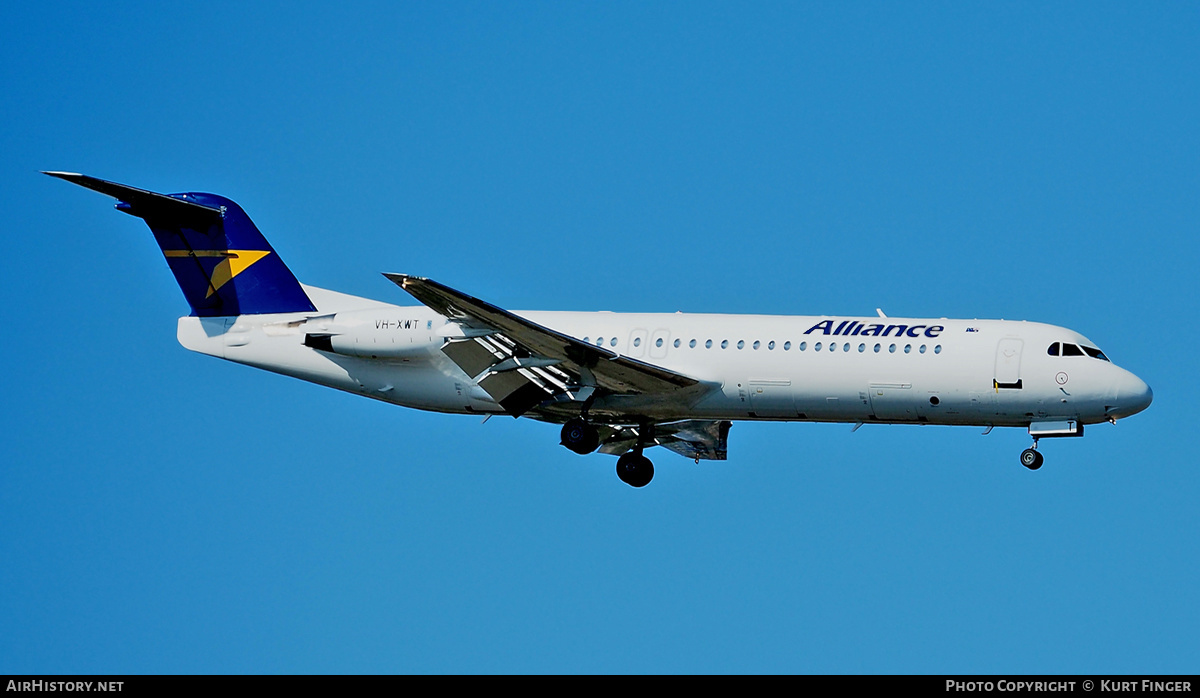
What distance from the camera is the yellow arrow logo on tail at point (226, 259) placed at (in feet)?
116

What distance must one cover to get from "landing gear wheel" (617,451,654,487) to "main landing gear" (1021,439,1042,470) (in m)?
8.87

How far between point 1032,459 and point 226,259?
18.7 meters

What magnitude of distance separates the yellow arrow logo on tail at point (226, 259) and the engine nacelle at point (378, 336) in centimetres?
309

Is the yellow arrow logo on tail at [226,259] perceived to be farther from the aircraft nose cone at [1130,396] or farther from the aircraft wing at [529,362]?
the aircraft nose cone at [1130,396]

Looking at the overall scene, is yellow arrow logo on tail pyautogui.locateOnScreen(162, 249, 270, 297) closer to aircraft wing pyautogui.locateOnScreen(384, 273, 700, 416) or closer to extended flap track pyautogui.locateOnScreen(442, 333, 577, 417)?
extended flap track pyautogui.locateOnScreen(442, 333, 577, 417)

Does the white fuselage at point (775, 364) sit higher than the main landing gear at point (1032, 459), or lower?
higher

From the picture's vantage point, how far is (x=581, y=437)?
32.7 metres

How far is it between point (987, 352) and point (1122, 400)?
2781mm
